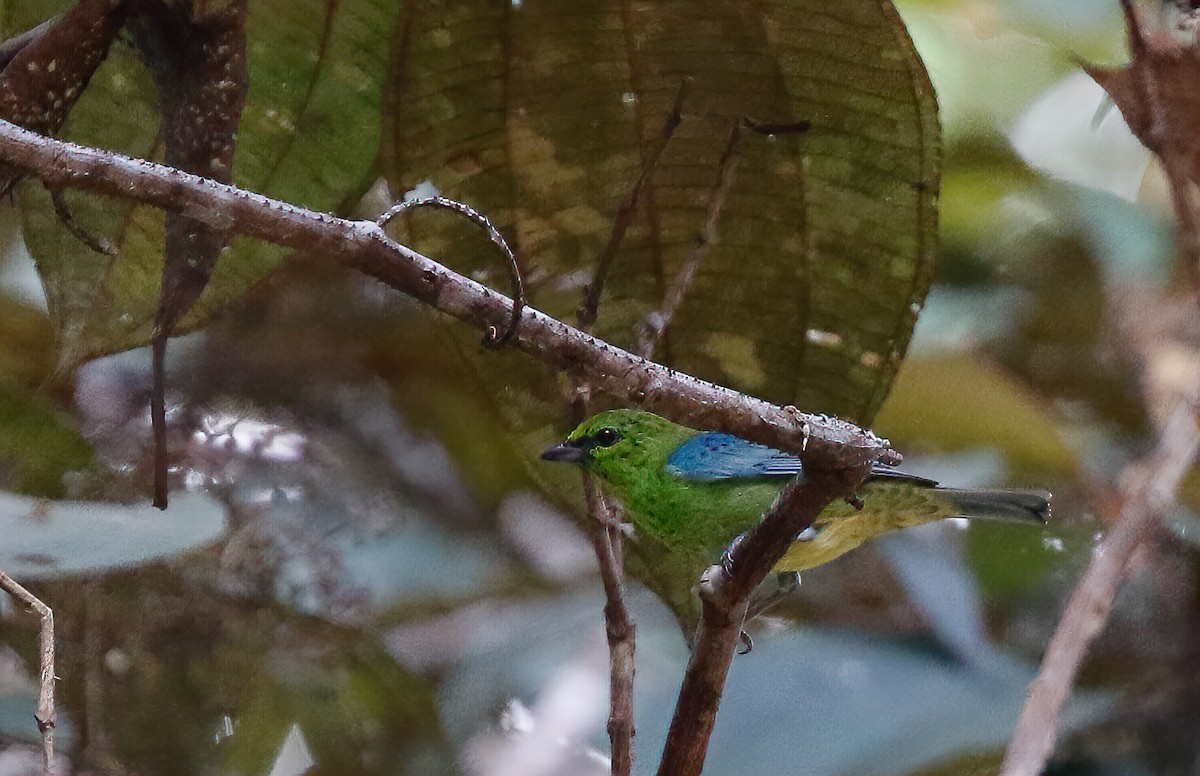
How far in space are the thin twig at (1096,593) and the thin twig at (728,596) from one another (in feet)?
1.18

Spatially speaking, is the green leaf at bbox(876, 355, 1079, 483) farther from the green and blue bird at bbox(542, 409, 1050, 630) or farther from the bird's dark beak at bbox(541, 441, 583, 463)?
the bird's dark beak at bbox(541, 441, 583, 463)

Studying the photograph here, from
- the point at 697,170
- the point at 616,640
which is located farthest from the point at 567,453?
the point at 697,170

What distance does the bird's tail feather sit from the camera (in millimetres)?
783

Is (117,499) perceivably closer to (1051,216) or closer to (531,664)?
(531,664)

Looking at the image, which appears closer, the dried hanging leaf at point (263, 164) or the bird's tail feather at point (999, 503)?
the bird's tail feather at point (999, 503)

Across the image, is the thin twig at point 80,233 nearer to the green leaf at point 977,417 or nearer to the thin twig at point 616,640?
the thin twig at point 616,640

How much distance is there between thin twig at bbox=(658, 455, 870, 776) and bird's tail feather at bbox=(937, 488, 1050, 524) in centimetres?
16

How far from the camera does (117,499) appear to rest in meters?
0.97

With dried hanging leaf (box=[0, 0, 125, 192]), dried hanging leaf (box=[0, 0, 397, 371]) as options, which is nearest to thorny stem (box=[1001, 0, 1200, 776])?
dried hanging leaf (box=[0, 0, 397, 371])

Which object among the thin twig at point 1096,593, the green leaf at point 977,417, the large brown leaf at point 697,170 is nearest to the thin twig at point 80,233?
the large brown leaf at point 697,170

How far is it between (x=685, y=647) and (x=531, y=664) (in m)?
0.14

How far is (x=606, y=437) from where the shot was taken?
912 millimetres

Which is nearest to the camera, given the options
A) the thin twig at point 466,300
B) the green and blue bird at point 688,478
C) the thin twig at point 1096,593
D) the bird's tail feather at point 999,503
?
the thin twig at point 466,300

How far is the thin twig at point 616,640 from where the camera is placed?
0.90 meters
